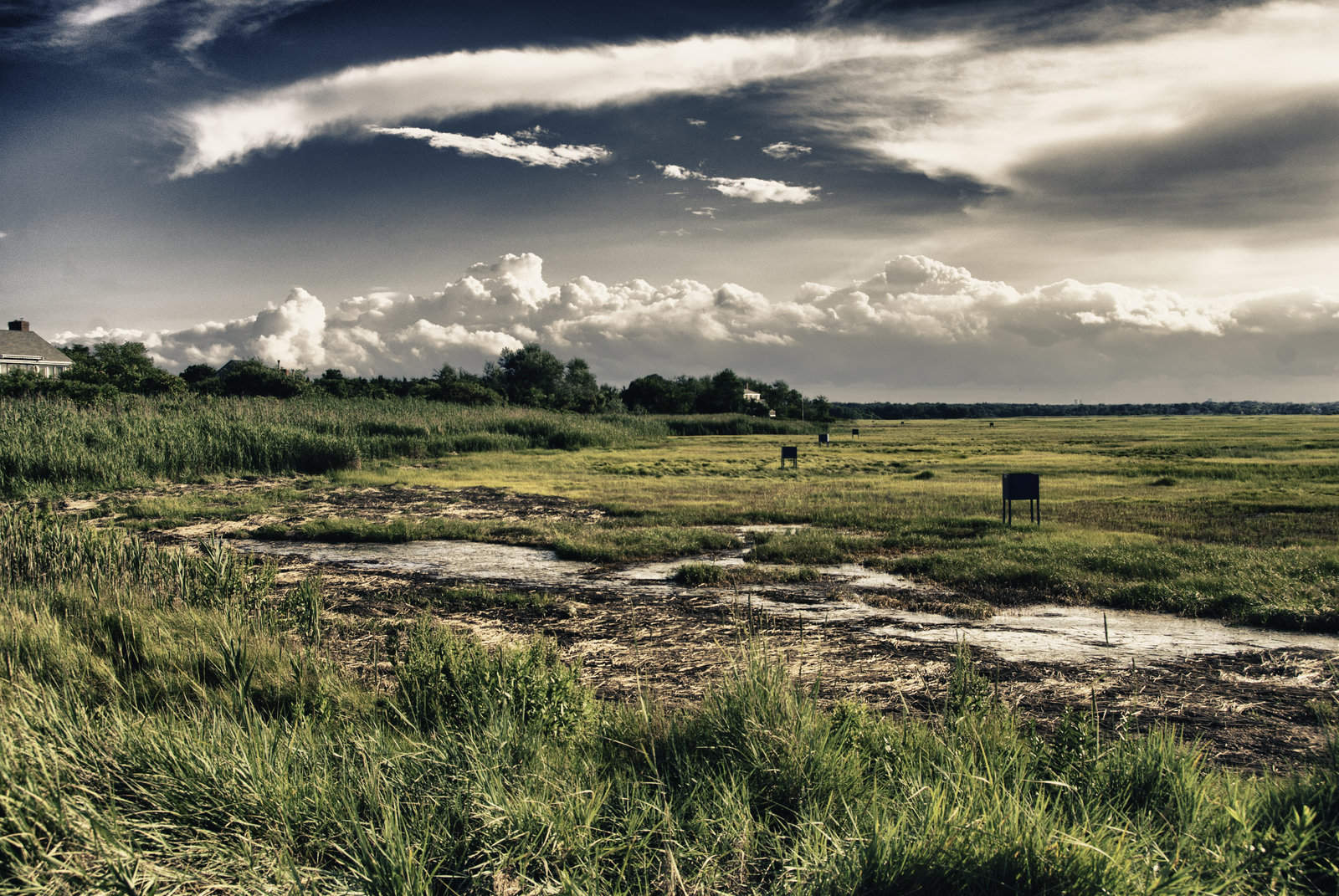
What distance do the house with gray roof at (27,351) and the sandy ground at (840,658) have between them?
7882 centimetres

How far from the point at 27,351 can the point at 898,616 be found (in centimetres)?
9027

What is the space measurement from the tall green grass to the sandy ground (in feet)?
43.8

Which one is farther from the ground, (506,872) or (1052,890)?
(1052,890)

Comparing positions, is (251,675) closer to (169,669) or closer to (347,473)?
(169,669)

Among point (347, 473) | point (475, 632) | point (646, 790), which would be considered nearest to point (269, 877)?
point (646, 790)

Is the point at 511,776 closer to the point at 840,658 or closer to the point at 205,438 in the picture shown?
the point at 840,658

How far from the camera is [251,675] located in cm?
502

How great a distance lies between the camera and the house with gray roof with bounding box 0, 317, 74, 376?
68438mm

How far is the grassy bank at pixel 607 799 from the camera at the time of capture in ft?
8.86

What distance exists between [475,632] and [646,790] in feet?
13.8

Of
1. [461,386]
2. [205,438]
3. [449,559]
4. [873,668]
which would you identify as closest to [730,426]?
[461,386]

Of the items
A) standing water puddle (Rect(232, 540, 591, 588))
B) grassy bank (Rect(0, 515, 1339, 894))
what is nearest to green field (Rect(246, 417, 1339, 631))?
standing water puddle (Rect(232, 540, 591, 588))

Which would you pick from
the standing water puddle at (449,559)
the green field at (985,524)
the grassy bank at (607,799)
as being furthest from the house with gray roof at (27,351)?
the grassy bank at (607,799)

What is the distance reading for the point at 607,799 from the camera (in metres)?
3.37
